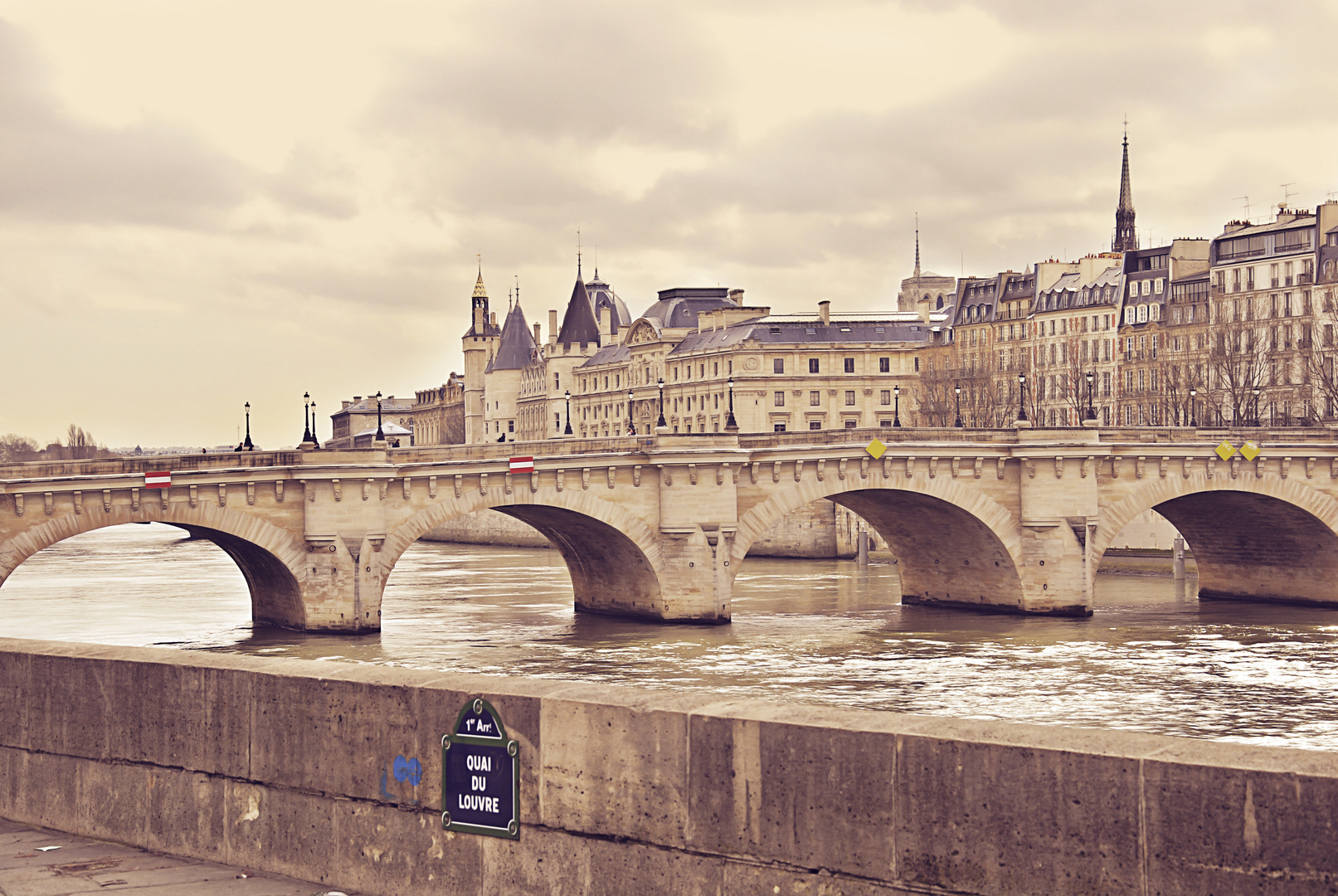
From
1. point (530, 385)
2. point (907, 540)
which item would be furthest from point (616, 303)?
point (907, 540)

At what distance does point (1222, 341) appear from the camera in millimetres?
77812

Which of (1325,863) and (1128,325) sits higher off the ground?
(1128,325)

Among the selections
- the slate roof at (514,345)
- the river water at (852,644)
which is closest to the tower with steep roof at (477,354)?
the slate roof at (514,345)

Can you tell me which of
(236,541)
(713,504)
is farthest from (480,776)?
(713,504)

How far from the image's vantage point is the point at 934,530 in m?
49.5

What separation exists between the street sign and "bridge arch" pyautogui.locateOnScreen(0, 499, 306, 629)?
2879cm

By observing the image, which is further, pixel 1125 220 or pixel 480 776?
pixel 1125 220

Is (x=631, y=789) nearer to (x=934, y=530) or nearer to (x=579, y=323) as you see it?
(x=934, y=530)

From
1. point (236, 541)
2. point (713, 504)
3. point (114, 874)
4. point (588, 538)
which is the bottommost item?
point (114, 874)

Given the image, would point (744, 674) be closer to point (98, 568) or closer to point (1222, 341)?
point (98, 568)

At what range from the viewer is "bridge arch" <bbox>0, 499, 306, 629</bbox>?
35.0m

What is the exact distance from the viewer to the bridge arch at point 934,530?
Answer: 147ft

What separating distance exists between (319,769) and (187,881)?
32.0 inches

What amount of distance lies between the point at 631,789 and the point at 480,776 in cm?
79
